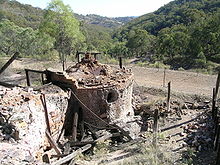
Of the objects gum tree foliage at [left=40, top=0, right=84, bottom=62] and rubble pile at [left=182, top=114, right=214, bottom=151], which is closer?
rubble pile at [left=182, top=114, right=214, bottom=151]

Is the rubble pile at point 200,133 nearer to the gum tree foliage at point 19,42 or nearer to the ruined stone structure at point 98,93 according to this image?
the ruined stone structure at point 98,93

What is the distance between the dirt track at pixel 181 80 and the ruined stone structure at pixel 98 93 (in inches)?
279

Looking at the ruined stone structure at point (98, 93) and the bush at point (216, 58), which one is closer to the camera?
the ruined stone structure at point (98, 93)

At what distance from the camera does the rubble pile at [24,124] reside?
251 inches

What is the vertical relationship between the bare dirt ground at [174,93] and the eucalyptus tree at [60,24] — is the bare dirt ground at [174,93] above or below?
below

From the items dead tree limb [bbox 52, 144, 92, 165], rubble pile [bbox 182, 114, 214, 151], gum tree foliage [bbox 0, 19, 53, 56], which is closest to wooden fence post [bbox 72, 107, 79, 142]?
dead tree limb [bbox 52, 144, 92, 165]

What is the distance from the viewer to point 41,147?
27.8ft

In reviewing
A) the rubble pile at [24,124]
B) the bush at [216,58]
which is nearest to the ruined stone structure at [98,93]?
the rubble pile at [24,124]

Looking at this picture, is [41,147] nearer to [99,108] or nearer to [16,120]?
Result: [16,120]

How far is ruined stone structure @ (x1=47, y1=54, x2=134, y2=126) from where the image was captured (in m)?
10.8

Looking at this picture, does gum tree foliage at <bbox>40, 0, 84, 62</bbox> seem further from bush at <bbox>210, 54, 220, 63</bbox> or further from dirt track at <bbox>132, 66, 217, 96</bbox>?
bush at <bbox>210, 54, 220, 63</bbox>

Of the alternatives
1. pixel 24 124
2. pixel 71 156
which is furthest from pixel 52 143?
pixel 24 124

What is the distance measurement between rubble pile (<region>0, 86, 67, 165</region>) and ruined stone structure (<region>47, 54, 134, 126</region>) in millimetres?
1090

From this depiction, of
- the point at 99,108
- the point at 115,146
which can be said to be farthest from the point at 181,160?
the point at 99,108
